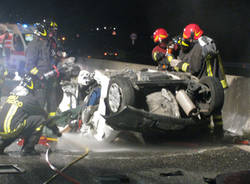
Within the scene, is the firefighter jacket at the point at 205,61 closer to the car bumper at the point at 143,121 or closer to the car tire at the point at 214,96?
the car tire at the point at 214,96

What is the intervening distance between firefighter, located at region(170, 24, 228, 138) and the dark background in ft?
27.0

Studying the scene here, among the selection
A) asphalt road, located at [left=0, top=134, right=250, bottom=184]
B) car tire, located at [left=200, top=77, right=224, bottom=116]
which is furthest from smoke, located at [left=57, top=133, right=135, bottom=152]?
A: car tire, located at [left=200, top=77, right=224, bottom=116]

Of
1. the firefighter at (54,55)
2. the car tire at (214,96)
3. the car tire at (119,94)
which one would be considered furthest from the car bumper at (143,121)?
the firefighter at (54,55)

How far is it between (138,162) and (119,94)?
1.02 m

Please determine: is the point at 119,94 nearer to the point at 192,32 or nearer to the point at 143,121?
the point at 143,121

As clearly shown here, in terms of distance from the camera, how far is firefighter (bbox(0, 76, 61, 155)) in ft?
17.1

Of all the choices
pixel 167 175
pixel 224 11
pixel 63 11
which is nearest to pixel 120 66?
pixel 167 175

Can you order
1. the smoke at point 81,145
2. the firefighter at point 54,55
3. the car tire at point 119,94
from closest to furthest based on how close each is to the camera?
the car tire at point 119,94 → the smoke at point 81,145 → the firefighter at point 54,55

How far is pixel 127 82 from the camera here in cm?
511

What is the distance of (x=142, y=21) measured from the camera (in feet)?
156

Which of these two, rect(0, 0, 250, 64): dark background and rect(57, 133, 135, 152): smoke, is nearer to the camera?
rect(57, 133, 135, 152): smoke

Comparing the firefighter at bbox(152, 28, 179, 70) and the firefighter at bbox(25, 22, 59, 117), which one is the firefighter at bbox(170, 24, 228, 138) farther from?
the firefighter at bbox(25, 22, 59, 117)

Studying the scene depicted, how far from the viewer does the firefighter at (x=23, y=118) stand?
522cm

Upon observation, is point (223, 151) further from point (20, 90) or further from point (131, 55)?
point (131, 55)
